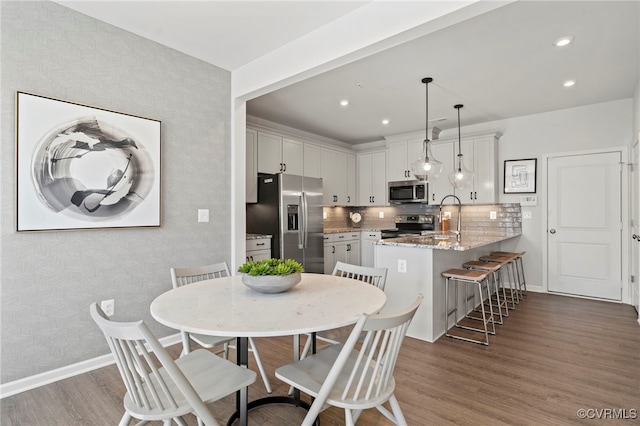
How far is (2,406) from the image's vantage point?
204 cm

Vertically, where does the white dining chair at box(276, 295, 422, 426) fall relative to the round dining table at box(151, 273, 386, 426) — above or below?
below

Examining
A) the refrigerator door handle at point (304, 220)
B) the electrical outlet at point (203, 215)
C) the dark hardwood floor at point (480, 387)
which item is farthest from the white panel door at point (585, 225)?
the electrical outlet at point (203, 215)

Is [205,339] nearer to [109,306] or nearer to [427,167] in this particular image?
[109,306]

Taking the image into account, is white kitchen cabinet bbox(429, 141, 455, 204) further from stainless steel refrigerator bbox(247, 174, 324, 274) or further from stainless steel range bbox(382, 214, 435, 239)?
stainless steel refrigerator bbox(247, 174, 324, 274)

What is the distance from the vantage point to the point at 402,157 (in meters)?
6.07

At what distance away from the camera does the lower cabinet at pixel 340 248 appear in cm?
544

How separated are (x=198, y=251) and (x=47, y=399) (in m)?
1.46

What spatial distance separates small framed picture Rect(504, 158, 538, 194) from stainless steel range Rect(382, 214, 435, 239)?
1.32 meters

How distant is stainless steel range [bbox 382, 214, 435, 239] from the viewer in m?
5.93

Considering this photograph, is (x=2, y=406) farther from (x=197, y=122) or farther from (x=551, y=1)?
(x=551, y=1)

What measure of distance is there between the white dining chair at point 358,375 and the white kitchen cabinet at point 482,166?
171 inches

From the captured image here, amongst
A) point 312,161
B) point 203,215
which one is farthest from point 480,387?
point 312,161

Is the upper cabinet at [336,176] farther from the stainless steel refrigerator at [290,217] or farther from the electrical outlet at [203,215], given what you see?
the electrical outlet at [203,215]

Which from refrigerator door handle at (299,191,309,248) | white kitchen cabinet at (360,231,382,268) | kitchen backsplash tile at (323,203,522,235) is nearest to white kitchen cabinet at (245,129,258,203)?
refrigerator door handle at (299,191,309,248)
